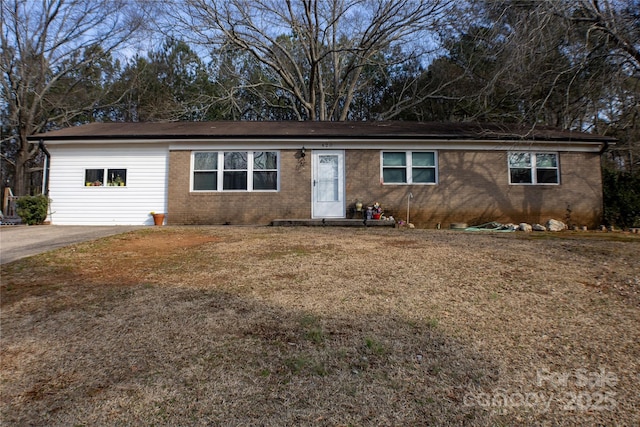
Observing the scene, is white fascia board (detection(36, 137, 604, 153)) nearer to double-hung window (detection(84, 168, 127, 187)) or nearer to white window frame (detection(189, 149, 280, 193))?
white window frame (detection(189, 149, 280, 193))

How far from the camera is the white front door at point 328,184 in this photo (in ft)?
37.6

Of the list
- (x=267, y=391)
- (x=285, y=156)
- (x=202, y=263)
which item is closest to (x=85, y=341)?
(x=267, y=391)

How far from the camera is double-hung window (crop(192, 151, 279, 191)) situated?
454 inches

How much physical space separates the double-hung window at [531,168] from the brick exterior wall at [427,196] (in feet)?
0.78

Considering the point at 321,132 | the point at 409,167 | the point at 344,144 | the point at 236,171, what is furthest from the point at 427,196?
the point at 236,171

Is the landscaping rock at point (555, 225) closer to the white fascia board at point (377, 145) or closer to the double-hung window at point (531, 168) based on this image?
the double-hung window at point (531, 168)

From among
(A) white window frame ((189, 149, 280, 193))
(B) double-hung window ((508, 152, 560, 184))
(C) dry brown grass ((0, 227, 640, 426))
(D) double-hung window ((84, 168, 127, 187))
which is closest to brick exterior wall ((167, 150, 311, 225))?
(A) white window frame ((189, 149, 280, 193))

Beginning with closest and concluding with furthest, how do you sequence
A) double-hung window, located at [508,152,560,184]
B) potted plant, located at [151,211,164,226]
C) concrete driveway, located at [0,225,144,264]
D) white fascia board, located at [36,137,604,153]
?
concrete driveway, located at [0,225,144,264] < potted plant, located at [151,211,164,226] < white fascia board, located at [36,137,604,153] < double-hung window, located at [508,152,560,184]

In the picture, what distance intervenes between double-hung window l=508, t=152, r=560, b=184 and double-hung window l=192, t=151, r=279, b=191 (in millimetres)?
8270

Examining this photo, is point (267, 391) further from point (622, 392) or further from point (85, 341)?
point (622, 392)

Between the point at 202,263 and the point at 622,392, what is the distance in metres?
5.10

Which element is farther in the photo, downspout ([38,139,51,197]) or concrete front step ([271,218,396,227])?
downspout ([38,139,51,197])

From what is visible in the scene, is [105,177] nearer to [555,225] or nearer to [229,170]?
[229,170]

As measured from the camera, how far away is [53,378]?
8.29 feet
